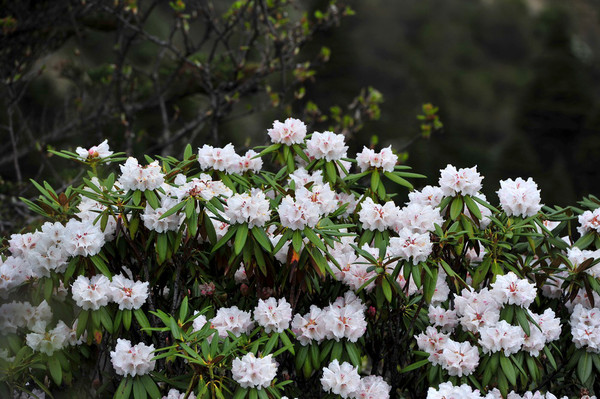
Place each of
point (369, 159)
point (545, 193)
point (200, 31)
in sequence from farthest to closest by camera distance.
Result: point (545, 193) → point (200, 31) → point (369, 159)

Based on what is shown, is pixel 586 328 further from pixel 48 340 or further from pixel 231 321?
pixel 48 340

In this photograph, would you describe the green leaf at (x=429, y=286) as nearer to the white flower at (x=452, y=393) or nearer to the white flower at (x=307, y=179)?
the white flower at (x=452, y=393)

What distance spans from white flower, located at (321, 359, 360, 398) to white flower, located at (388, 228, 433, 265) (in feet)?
1.44

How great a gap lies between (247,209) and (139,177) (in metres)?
0.42

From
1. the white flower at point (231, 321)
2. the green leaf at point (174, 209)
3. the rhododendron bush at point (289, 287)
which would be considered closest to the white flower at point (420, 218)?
the rhododendron bush at point (289, 287)

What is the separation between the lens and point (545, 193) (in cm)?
1262

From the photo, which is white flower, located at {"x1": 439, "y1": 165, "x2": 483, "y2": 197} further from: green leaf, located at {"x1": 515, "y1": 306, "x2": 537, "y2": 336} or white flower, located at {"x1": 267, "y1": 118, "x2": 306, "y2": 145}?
white flower, located at {"x1": 267, "y1": 118, "x2": 306, "y2": 145}

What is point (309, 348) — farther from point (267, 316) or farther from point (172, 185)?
point (172, 185)

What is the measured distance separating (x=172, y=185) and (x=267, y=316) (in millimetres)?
655

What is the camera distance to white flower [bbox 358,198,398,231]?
2.72 m

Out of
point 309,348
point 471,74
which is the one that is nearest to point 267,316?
point 309,348

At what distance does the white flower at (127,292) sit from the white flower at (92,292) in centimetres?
3

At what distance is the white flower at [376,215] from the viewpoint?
8.93 feet

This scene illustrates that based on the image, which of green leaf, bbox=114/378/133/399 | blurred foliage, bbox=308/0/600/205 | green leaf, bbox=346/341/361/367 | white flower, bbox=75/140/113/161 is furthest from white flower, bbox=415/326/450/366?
blurred foliage, bbox=308/0/600/205
